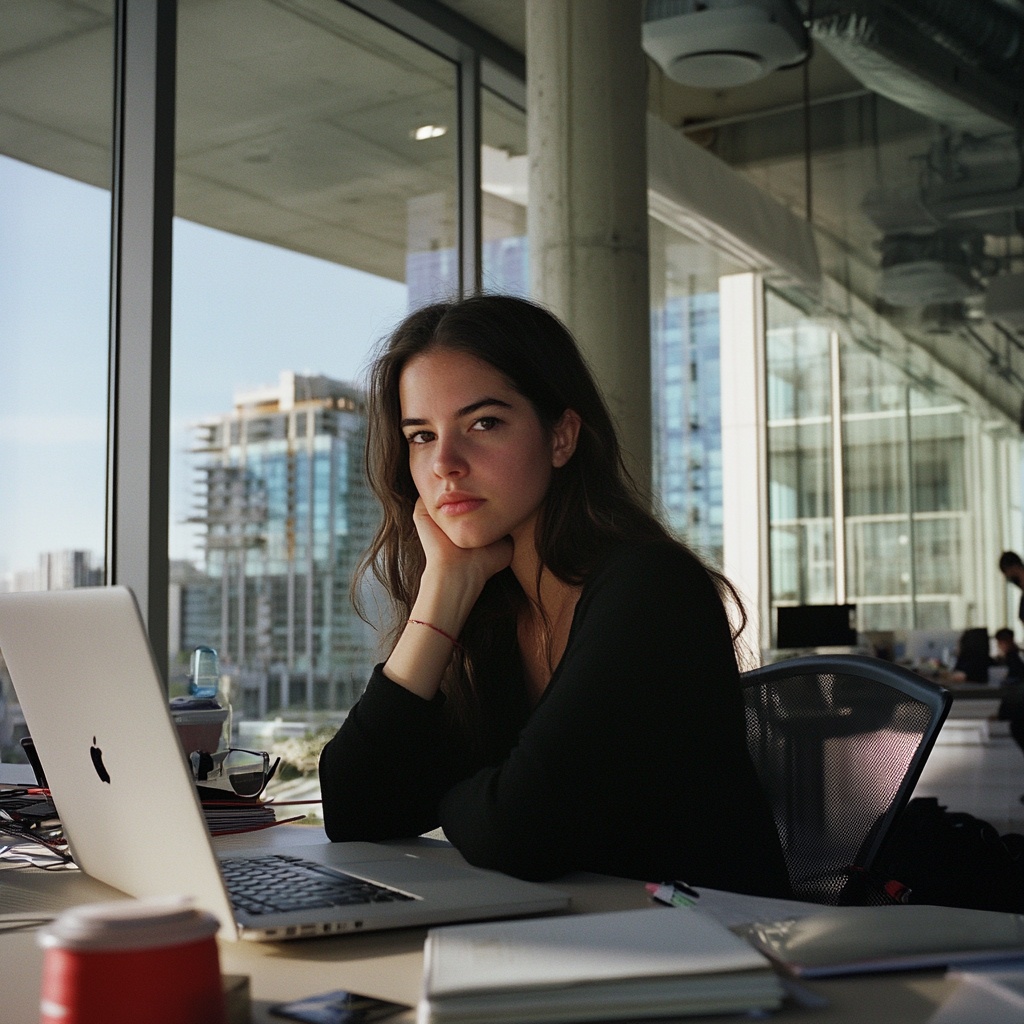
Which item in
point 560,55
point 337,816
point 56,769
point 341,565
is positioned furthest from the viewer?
point 341,565

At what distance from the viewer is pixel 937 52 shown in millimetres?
6191

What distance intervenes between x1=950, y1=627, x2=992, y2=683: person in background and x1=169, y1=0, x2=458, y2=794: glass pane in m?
3.73

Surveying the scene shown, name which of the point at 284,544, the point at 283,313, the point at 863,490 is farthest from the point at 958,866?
the point at 863,490

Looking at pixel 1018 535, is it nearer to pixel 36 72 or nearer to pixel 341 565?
pixel 341 565

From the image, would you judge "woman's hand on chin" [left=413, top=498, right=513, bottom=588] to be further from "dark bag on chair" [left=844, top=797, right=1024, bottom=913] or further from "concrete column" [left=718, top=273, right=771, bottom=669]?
"concrete column" [left=718, top=273, right=771, bottom=669]

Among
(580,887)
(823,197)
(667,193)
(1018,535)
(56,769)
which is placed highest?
(823,197)

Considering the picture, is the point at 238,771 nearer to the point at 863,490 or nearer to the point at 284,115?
the point at 284,115

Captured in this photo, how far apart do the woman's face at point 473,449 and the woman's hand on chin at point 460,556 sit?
0.9 inches

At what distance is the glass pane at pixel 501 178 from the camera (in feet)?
18.0

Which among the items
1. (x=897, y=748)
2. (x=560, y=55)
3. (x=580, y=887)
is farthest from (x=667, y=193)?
(x=580, y=887)

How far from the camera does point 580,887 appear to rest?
124cm

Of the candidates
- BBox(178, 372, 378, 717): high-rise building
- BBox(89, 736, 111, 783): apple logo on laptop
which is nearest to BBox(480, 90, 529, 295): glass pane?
BBox(178, 372, 378, 717): high-rise building

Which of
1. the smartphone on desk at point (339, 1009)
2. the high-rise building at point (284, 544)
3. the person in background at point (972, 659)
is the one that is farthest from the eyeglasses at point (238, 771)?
the person in background at point (972, 659)

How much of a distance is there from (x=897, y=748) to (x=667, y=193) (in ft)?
16.2
